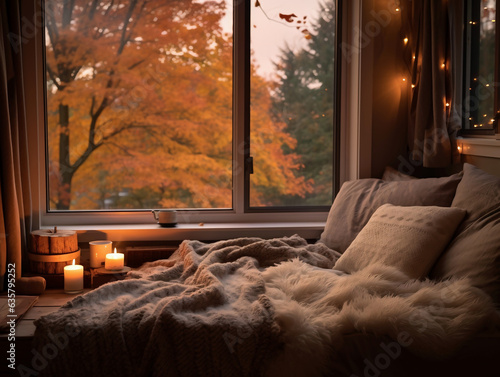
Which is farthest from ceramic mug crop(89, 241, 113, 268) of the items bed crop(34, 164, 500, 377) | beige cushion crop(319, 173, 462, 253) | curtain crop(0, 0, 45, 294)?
beige cushion crop(319, 173, 462, 253)

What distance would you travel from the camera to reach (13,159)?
8.81 ft

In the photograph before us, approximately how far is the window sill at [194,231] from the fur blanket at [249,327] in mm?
985

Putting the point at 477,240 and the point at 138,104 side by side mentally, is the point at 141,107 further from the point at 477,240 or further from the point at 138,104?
the point at 477,240

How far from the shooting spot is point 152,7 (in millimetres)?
3174

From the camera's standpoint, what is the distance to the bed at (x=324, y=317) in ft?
5.73

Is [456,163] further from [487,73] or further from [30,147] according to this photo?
[30,147]

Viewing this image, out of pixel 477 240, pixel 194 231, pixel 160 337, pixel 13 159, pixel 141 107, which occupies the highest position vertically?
pixel 141 107

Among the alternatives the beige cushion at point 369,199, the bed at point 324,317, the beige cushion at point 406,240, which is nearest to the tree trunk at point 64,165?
the bed at point 324,317

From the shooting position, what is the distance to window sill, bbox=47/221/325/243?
2984 mm

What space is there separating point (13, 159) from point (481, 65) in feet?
7.82

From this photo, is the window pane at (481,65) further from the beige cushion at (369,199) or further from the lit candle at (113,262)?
the lit candle at (113,262)

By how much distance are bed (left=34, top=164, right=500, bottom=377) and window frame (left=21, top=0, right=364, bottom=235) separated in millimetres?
1008

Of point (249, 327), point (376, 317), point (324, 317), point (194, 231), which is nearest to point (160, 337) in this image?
point (249, 327)

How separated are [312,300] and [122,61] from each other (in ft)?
6.27
